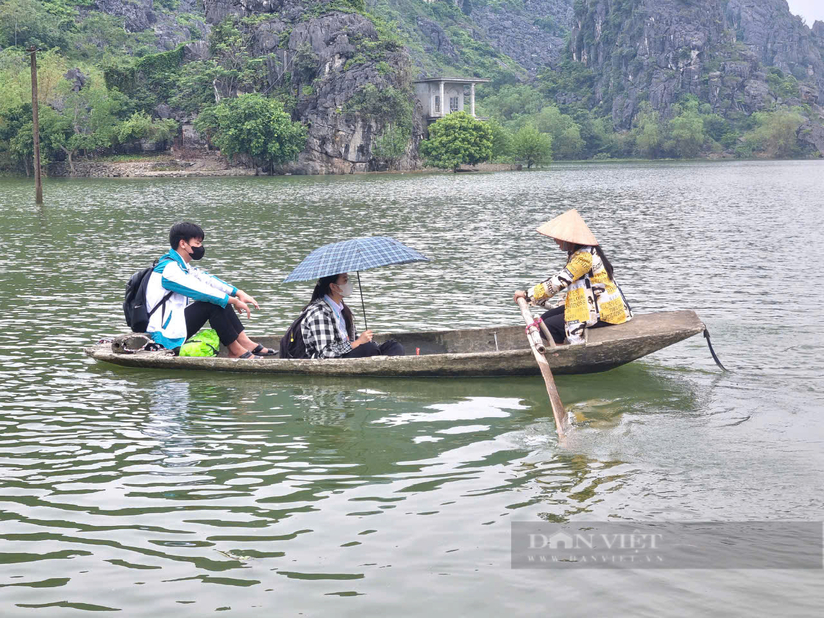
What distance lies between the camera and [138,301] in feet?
34.9

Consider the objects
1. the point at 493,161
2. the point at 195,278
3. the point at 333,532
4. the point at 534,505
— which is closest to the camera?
the point at 333,532

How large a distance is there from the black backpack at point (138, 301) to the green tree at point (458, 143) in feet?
246

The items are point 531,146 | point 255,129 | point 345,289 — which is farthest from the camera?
point 531,146

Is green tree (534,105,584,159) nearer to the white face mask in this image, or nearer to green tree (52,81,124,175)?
green tree (52,81,124,175)

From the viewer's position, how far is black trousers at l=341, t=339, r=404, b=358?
9.98 meters

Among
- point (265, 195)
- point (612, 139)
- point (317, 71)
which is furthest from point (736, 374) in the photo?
point (612, 139)

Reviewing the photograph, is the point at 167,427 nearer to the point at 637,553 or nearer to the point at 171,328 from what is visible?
the point at 171,328

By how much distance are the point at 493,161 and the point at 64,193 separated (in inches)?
2042

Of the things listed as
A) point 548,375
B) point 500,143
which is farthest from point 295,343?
point 500,143

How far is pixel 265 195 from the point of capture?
47031 mm

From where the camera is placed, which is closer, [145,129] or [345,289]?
[345,289]

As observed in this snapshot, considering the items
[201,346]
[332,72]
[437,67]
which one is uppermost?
[437,67]

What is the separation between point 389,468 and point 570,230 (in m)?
3.58

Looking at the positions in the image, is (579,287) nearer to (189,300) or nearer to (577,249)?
(577,249)
